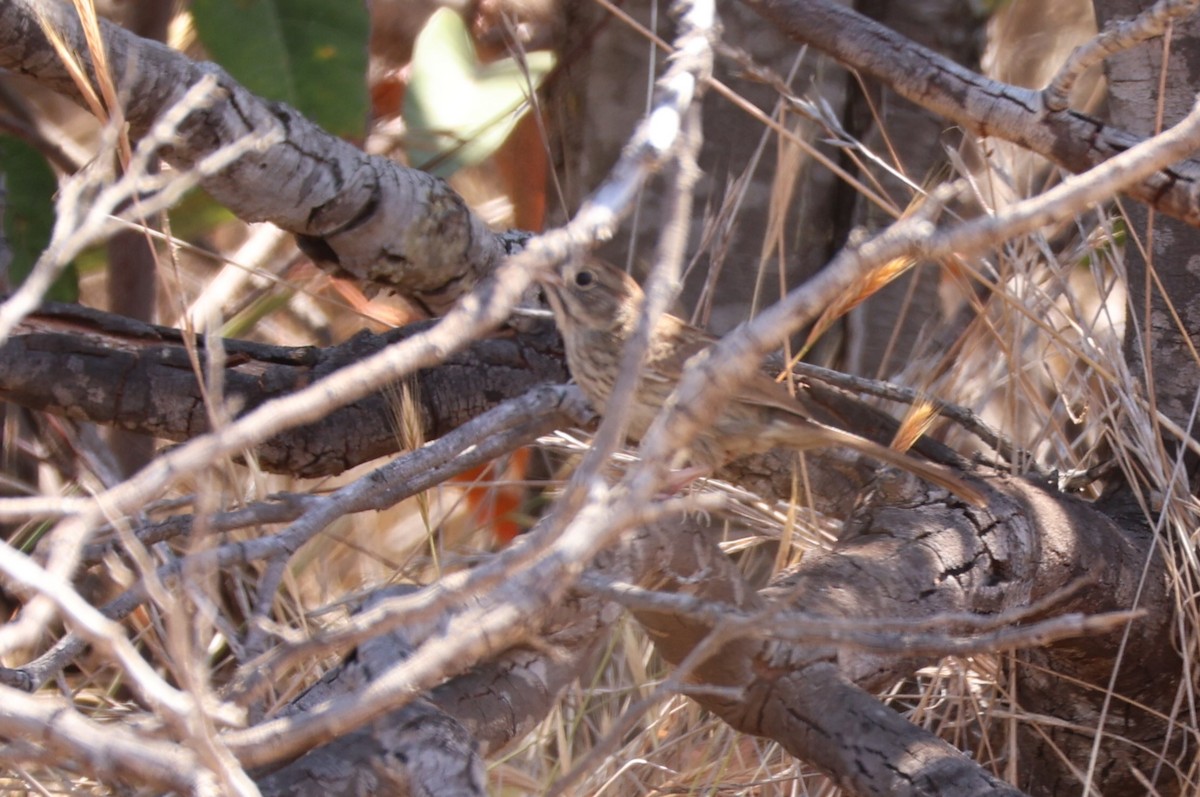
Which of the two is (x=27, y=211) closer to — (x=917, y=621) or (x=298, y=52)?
(x=298, y=52)

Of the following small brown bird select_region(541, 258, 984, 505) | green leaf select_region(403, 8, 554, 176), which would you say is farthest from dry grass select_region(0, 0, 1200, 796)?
green leaf select_region(403, 8, 554, 176)

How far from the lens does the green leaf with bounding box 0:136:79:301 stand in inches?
156

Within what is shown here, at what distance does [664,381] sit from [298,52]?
1711mm

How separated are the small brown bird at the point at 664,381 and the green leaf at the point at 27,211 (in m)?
1.80

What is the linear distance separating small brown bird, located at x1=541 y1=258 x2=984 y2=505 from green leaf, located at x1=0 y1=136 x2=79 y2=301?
5.91ft

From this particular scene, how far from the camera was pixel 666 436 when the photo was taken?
1.24m

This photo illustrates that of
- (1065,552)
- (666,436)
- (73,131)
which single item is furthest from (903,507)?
(73,131)

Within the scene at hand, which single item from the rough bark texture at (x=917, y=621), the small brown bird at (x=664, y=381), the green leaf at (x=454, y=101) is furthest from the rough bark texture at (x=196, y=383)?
the green leaf at (x=454, y=101)

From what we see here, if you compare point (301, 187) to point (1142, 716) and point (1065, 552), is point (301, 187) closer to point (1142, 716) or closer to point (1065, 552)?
point (1065, 552)

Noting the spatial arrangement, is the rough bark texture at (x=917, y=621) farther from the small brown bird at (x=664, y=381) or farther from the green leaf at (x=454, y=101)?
the green leaf at (x=454, y=101)

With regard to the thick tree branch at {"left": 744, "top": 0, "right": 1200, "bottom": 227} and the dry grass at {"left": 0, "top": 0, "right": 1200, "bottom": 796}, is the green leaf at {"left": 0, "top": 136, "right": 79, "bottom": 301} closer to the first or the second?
the dry grass at {"left": 0, "top": 0, "right": 1200, "bottom": 796}

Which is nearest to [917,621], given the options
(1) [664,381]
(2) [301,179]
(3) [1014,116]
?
(3) [1014,116]

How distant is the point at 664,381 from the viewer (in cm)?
299

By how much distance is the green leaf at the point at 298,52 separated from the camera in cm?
388
